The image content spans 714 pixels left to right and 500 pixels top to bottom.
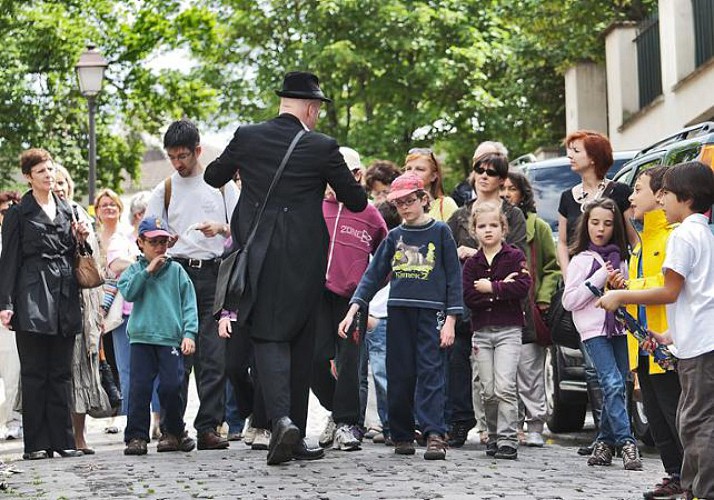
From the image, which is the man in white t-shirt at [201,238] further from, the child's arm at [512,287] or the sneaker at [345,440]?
the child's arm at [512,287]

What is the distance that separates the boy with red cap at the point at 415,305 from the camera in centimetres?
1031

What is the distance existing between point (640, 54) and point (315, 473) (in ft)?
73.3

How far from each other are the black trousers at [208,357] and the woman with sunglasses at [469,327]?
1596 mm

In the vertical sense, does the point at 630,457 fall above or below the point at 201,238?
below

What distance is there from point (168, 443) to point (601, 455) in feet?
9.23

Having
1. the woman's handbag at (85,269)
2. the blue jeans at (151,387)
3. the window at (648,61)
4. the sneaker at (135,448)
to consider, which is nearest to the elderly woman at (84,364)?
the woman's handbag at (85,269)

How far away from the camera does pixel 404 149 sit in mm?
43344

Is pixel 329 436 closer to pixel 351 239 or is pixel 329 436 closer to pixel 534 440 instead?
pixel 351 239

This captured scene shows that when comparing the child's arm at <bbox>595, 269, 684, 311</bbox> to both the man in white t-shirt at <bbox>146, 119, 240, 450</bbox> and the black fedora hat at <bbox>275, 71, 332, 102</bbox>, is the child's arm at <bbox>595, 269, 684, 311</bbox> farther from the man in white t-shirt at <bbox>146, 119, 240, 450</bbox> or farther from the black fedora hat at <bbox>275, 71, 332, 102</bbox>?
the man in white t-shirt at <bbox>146, 119, 240, 450</bbox>

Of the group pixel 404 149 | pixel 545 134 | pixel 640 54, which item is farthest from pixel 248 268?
pixel 404 149

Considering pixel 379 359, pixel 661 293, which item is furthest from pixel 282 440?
pixel 379 359

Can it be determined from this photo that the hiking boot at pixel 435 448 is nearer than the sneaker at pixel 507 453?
Yes

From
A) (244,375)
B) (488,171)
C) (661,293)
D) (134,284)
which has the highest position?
(488,171)

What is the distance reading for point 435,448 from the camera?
9961 millimetres
